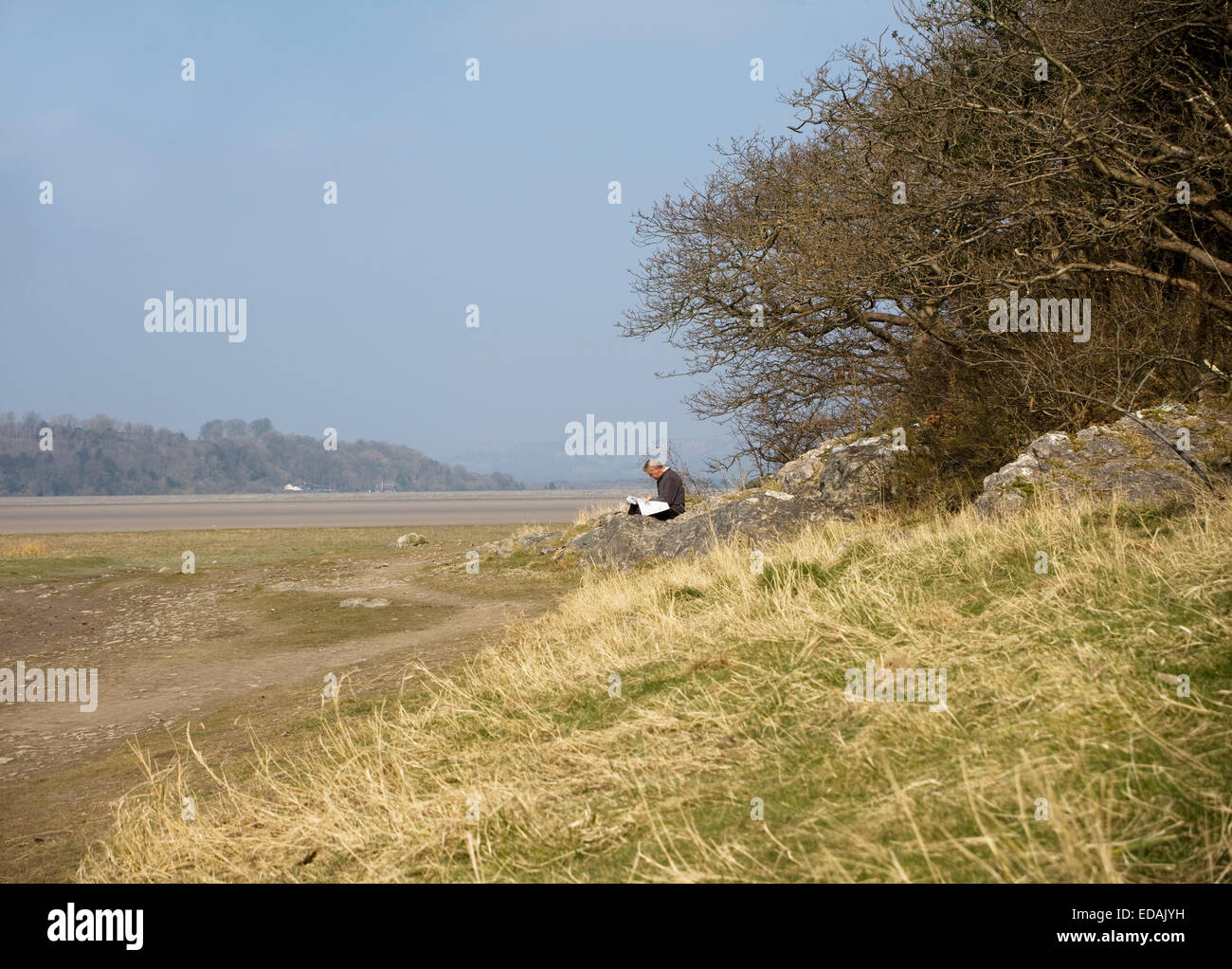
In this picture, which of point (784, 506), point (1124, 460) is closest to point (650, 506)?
point (784, 506)

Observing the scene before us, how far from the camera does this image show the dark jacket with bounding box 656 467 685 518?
16625 millimetres

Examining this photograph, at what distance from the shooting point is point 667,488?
16703 millimetres

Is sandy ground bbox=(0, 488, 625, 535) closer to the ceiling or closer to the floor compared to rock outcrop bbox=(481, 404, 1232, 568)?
closer to the floor

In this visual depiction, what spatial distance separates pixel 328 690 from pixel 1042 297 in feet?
36.1

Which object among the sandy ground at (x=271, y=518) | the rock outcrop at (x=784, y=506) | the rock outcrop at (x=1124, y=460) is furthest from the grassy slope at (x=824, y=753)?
the sandy ground at (x=271, y=518)

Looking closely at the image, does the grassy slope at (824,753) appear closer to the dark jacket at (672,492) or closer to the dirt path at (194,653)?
the dirt path at (194,653)

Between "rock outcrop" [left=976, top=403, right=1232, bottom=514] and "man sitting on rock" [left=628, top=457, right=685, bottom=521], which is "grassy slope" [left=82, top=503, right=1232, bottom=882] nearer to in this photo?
"rock outcrop" [left=976, top=403, right=1232, bottom=514]

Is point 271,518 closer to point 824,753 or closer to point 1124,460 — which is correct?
point 1124,460

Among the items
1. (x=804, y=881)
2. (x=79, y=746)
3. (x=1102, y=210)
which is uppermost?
(x=1102, y=210)

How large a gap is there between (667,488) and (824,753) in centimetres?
1220

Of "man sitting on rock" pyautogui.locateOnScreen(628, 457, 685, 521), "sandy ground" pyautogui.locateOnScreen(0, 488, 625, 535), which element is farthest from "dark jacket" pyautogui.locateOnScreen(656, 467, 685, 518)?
"sandy ground" pyautogui.locateOnScreen(0, 488, 625, 535)

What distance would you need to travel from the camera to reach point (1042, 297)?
13750 mm
